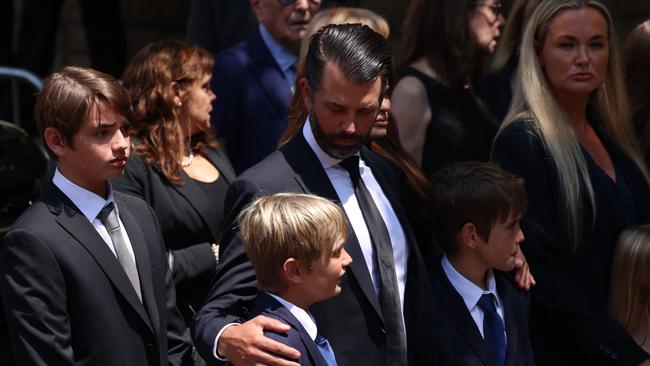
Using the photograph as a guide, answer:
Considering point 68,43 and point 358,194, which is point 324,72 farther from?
point 68,43

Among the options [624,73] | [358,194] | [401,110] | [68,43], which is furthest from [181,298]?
[68,43]

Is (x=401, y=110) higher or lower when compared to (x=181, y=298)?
higher

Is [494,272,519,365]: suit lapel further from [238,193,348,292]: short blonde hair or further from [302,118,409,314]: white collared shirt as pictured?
[238,193,348,292]: short blonde hair

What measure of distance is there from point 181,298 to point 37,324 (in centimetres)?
108

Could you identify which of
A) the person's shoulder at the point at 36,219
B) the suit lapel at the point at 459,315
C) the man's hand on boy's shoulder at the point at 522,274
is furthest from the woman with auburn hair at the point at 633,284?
the person's shoulder at the point at 36,219

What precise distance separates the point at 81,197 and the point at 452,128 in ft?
6.78

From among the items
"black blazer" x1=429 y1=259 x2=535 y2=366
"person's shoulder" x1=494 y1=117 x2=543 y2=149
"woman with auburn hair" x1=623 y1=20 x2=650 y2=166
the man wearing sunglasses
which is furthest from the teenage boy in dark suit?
"woman with auburn hair" x1=623 y1=20 x2=650 y2=166

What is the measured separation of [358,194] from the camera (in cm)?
381

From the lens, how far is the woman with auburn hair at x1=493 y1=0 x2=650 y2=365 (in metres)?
4.38

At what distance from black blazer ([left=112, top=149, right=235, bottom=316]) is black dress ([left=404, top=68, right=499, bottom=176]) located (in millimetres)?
1190

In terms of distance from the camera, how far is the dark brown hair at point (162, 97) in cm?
453

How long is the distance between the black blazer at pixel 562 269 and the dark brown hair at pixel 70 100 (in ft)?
5.08

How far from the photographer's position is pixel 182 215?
4.47 m

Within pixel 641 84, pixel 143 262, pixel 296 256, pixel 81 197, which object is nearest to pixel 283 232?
pixel 296 256
